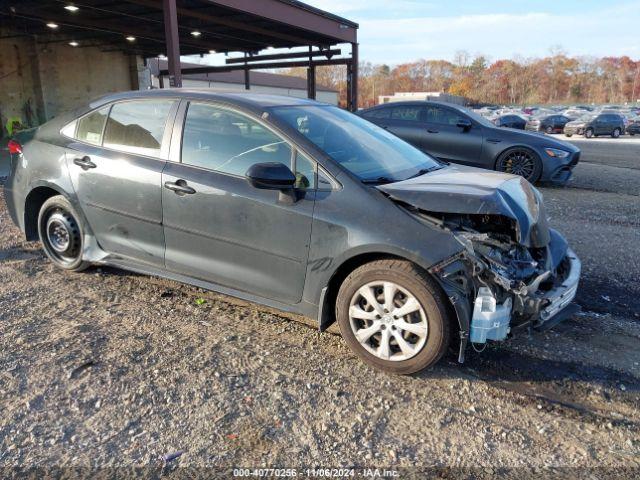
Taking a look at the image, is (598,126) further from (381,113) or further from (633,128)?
(381,113)

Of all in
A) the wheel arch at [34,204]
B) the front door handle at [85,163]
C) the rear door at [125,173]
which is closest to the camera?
the rear door at [125,173]

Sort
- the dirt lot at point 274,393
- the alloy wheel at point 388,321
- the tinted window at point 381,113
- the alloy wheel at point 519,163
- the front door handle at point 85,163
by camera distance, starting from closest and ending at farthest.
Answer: the dirt lot at point 274,393 → the alloy wheel at point 388,321 → the front door handle at point 85,163 → the alloy wheel at point 519,163 → the tinted window at point 381,113

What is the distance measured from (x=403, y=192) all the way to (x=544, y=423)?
153cm

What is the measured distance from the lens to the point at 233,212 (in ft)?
11.6

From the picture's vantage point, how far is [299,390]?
3.03 metres

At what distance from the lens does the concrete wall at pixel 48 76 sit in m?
19.5

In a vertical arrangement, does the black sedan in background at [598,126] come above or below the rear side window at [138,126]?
below

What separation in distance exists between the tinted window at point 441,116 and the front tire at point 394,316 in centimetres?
730

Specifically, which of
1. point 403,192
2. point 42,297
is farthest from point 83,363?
point 403,192

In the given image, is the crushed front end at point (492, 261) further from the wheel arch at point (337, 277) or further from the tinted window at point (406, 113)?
the tinted window at point (406, 113)

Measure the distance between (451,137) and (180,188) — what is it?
7007 millimetres

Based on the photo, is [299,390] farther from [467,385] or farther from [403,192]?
[403,192]

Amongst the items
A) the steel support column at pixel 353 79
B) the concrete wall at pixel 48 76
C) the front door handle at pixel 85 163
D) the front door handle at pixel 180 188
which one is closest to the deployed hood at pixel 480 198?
the front door handle at pixel 180 188

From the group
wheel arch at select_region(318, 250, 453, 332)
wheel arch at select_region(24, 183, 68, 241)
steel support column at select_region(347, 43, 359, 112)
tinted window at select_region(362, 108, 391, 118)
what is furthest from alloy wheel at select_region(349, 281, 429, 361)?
steel support column at select_region(347, 43, 359, 112)
